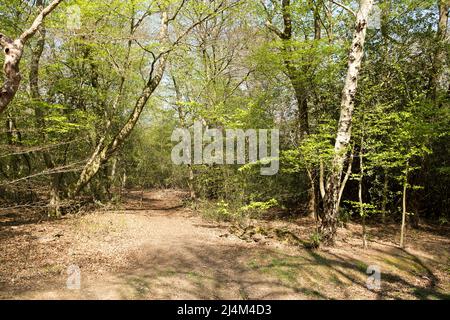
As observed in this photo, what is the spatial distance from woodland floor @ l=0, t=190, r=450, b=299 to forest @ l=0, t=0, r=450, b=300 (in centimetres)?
6

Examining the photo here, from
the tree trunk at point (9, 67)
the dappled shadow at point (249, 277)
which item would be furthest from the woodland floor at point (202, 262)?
the tree trunk at point (9, 67)

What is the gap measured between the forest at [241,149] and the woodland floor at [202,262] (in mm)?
58

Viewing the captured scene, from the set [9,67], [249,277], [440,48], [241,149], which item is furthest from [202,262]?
[440,48]

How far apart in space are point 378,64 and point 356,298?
9376mm

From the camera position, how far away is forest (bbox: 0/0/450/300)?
22.0ft

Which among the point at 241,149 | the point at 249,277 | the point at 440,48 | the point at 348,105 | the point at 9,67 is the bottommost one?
the point at 249,277

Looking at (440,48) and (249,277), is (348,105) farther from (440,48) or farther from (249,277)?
(440,48)

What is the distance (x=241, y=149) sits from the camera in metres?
11.0

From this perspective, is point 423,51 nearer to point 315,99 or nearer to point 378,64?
point 378,64

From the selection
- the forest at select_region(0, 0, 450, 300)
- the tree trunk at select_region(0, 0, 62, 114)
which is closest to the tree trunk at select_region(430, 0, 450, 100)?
the forest at select_region(0, 0, 450, 300)

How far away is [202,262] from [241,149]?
4739 mm

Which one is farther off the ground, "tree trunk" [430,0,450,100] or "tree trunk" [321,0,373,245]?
"tree trunk" [430,0,450,100]

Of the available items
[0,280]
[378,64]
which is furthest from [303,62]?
[0,280]

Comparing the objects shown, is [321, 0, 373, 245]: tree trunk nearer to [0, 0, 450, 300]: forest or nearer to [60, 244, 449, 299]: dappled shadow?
[0, 0, 450, 300]: forest
